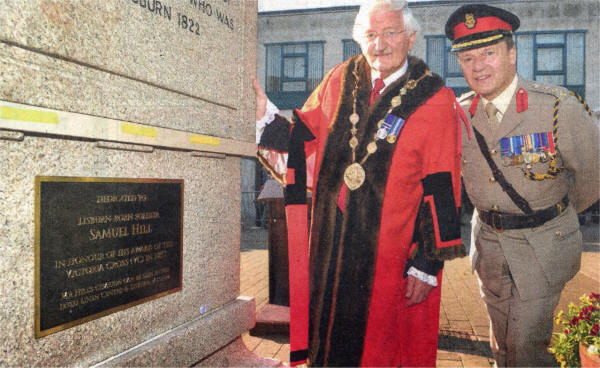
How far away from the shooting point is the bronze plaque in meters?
1.54

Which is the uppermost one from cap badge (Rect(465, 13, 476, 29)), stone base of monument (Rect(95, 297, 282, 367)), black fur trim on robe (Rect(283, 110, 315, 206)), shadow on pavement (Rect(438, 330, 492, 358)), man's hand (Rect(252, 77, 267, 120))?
cap badge (Rect(465, 13, 476, 29))

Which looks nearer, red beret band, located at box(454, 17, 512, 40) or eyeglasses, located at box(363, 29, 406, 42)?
eyeglasses, located at box(363, 29, 406, 42)

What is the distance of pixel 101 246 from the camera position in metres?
1.74

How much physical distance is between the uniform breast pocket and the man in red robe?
67 centimetres

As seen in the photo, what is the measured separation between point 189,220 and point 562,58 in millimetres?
3159

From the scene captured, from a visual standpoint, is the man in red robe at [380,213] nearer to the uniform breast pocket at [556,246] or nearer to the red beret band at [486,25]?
the red beret band at [486,25]

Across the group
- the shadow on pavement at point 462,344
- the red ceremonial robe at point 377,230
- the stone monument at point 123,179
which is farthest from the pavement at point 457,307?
the red ceremonial robe at point 377,230

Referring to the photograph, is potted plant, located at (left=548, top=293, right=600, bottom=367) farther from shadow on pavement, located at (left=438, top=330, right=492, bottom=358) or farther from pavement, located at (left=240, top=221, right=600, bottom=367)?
shadow on pavement, located at (left=438, top=330, right=492, bottom=358)

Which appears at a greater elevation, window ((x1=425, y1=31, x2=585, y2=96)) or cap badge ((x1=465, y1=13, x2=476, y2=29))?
window ((x1=425, y1=31, x2=585, y2=96))

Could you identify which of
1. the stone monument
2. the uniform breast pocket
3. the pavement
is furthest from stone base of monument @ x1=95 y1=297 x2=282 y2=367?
the uniform breast pocket

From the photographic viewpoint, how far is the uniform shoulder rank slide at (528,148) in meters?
2.12

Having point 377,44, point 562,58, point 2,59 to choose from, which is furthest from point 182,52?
point 562,58

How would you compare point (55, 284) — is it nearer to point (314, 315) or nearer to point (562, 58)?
point (314, 315)

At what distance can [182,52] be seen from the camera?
7.03 ft
